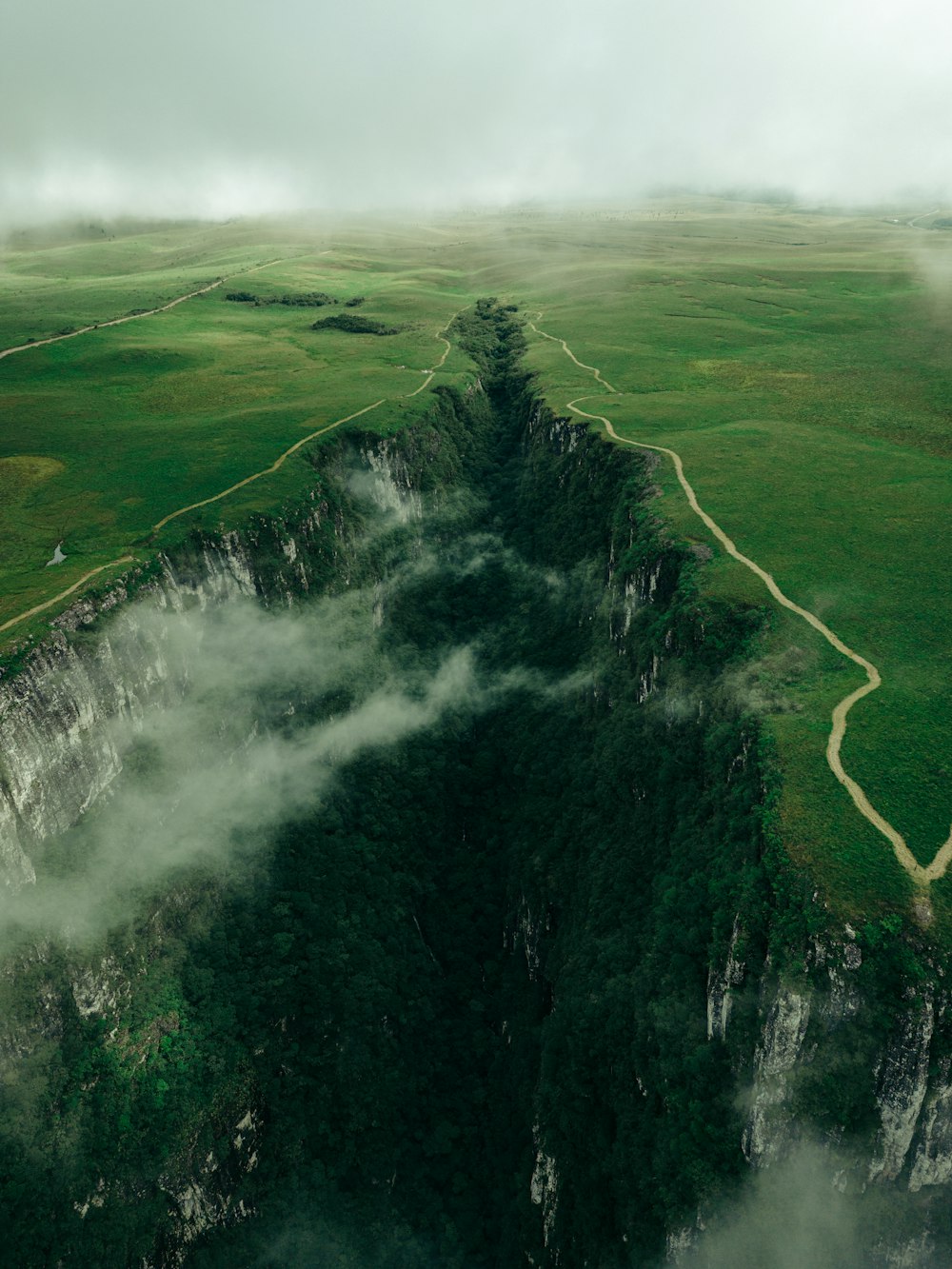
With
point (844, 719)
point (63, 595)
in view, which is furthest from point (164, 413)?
point (844, 719)

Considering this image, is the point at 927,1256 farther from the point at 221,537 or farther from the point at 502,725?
the point at 221,537

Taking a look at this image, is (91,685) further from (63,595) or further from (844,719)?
(844,719)

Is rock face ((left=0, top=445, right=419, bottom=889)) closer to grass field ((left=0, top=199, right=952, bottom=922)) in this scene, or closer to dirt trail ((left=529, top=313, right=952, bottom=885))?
grass field ((left=0, top=199, right=952, bottom=922))

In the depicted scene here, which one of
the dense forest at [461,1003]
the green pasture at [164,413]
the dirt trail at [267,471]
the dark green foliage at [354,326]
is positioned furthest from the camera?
the dark green foliage at [354,326]

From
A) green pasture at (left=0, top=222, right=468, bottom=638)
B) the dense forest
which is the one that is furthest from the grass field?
the dense forest

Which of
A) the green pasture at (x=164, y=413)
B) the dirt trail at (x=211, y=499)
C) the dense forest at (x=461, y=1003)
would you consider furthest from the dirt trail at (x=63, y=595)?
the dense forest at (x=461, y=1003)

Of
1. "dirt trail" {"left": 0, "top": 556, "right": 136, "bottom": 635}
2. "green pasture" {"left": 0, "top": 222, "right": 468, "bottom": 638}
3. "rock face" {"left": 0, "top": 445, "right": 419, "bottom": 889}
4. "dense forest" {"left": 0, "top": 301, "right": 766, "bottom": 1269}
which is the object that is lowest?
"dense forest" {"left": 0, "top": 301, "right": 766, "bottom": 1269}

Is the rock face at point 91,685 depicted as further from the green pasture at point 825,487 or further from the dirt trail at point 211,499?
the green pasture at point 825,487

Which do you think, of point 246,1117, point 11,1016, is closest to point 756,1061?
point 246,1117
